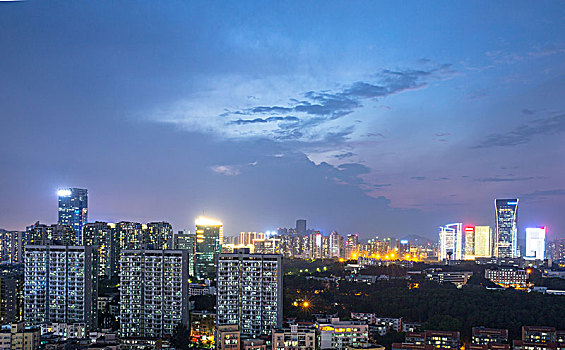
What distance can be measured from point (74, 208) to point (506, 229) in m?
11.3

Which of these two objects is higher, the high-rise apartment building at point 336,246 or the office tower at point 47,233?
the office tower at point 47,233

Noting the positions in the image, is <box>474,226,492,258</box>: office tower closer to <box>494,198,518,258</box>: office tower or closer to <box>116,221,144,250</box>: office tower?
<box>494,198,518,258</box>: office tower

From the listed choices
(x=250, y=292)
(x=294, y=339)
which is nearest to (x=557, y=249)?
(x=250, y=292)

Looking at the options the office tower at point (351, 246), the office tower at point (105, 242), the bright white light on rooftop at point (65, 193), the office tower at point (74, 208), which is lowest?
the office tower at point (351, 246)

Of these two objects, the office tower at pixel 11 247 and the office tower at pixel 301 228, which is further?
the office tower at pixel 301 228

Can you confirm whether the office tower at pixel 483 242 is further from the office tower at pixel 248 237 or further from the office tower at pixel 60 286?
the office tower at pixel 60 286

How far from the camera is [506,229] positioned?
15719 millimetres

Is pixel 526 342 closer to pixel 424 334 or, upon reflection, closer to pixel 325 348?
pixel 424 334

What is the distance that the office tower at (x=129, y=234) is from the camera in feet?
36.5

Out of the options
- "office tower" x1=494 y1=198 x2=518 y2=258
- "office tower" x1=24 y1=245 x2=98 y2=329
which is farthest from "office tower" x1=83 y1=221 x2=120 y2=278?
"office tower" x1=494 y1=198 x2=518 y2=258

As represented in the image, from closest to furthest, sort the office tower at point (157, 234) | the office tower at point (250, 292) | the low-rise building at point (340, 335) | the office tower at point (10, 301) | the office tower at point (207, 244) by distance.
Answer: the low-rise building at point (340, 335)
the office tower at point (250, 292)
the office tower at point (10, 301)
the office tower at point (157, 234)
the office tower at point (207, 244)

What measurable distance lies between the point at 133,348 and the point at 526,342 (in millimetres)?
4135

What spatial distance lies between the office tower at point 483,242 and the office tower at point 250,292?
12509 mm

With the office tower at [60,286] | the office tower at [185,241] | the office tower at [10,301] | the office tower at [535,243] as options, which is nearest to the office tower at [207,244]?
the office tower at [185,241]
